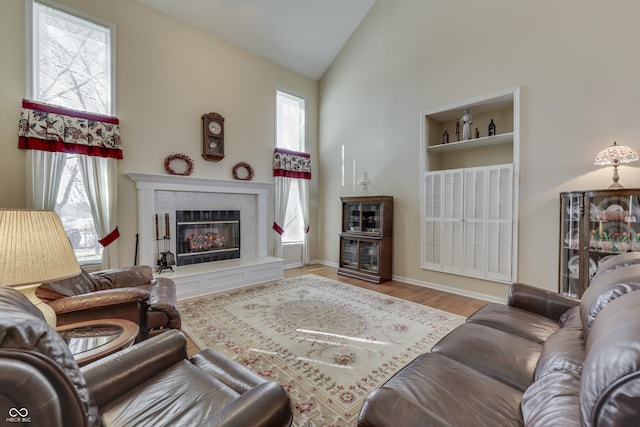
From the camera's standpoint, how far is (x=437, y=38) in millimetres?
4199

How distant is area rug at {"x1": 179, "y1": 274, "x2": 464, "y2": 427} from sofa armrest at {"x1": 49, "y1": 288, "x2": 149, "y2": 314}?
0.75 metres

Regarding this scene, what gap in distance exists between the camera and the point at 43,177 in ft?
10.5

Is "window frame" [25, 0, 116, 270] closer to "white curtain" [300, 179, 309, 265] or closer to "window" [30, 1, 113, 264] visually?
"window" [30, 1, 113, 264]

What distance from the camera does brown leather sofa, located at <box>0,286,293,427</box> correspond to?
595mm

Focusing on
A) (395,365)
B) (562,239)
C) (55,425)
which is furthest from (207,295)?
(562,239)

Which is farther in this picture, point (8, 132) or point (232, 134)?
point (232, 134)

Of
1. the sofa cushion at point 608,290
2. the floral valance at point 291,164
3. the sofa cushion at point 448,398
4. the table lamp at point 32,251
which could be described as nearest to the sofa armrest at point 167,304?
the table lamp at point 32,251

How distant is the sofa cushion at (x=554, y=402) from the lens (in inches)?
30.5

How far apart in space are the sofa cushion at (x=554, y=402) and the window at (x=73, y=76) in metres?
4.43

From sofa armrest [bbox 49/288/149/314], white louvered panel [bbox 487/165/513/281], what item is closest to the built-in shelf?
white louvered panel [bbox 487/165/513/281]

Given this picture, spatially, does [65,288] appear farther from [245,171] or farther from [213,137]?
[245,171]

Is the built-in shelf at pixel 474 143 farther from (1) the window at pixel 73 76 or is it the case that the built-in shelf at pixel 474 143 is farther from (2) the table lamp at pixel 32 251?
(1) the window at pixel 73 76

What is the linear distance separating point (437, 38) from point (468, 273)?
3.49 m

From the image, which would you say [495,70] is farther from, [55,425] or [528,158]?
[55,425]
